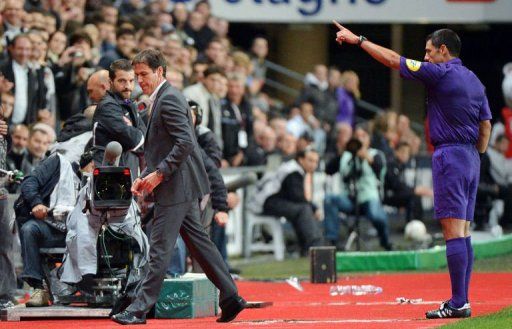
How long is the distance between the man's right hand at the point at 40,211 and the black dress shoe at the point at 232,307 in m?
2.20

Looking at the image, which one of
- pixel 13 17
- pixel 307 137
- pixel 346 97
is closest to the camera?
pixel 13 17

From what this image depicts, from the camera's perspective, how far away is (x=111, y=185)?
37.9ft

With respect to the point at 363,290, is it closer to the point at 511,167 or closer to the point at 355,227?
the point at 355,227

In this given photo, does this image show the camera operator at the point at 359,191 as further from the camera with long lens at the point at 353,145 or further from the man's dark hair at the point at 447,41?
the man's dark hair at the point at 447,41

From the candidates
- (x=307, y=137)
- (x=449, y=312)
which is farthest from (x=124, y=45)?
(x=449, y=312)

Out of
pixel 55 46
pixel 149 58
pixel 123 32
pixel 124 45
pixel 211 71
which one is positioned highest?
pixel 123 32

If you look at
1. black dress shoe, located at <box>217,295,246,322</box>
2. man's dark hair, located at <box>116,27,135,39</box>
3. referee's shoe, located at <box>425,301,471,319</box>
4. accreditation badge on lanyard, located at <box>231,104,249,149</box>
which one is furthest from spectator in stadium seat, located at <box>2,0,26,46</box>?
referee's shoe, located at <box>425,301,471,319</box>

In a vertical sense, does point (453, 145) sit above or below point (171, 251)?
above

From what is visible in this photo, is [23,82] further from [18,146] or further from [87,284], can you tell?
[87,284]

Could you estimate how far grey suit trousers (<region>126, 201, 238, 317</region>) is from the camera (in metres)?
10.8

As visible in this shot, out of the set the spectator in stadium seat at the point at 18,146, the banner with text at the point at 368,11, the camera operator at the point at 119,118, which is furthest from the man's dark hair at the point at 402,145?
the camera operator at the point at 119,118

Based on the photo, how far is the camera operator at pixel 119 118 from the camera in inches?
471

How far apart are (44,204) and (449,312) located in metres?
3.79

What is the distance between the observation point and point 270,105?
85.5ft
